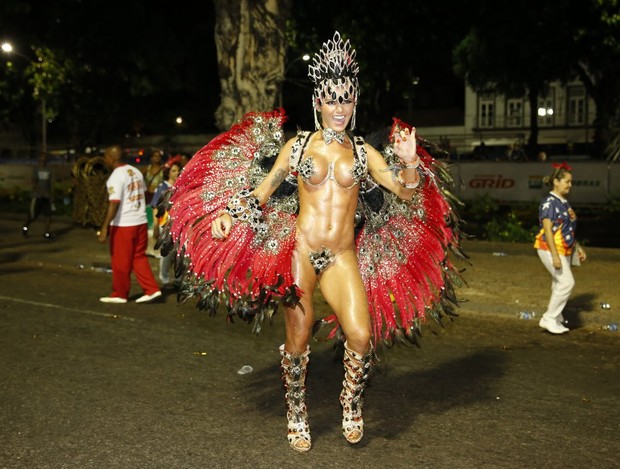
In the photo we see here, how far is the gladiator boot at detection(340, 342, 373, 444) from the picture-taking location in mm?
5219

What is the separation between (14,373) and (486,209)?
1504 cm

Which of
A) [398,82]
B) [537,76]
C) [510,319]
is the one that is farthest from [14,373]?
[398,82]

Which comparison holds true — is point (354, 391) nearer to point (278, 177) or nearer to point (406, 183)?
point (406, 183)

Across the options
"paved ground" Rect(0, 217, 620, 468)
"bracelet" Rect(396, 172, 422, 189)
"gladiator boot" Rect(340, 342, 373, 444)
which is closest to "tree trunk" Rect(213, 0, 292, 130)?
"paved ground" Rect(0, 217, 620, 468)

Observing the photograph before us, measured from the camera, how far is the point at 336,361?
594 centimetres

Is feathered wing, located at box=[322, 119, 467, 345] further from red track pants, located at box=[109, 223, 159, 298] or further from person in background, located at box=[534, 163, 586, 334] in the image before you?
red track pants, located at box=[109, 223, 159, 298]

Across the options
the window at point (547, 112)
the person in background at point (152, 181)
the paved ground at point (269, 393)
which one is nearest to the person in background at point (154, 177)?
Result: the person in background at point (152, 181)

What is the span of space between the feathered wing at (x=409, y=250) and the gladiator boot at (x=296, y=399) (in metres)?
0.62

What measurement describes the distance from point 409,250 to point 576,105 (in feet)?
224

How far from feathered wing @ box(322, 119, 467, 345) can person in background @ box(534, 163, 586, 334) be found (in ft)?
9.37

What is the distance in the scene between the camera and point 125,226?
34.0ft

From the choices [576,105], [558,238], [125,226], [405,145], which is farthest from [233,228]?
[576,105]

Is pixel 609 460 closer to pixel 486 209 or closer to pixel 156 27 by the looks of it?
pixel 486 209

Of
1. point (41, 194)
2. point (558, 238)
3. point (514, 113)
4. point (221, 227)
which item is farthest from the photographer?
point (514, 113)
